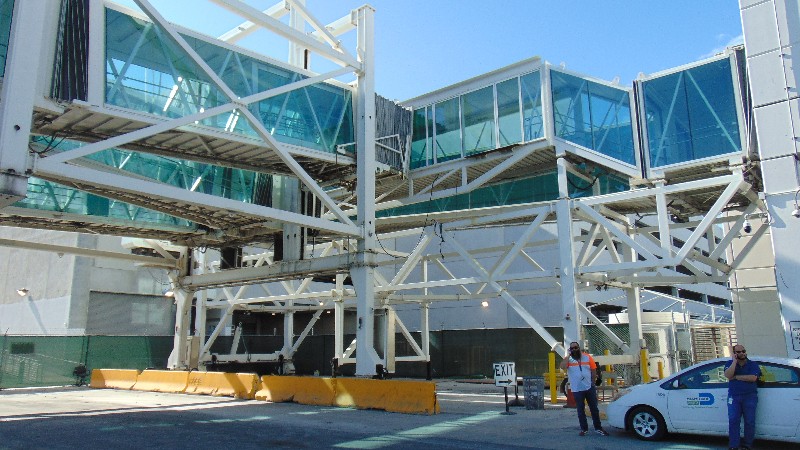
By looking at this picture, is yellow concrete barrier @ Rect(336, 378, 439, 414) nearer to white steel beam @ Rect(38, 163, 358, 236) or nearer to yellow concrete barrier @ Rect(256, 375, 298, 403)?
yellow concrete barrier @ Rect(256, 375, 298, 403)

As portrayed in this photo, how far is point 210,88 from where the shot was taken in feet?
56.3

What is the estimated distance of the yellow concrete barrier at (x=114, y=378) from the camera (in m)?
23.2

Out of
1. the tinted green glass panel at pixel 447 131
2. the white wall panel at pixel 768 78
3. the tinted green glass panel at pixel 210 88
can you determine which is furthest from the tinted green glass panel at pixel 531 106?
the white wall panel at pixel 768 78

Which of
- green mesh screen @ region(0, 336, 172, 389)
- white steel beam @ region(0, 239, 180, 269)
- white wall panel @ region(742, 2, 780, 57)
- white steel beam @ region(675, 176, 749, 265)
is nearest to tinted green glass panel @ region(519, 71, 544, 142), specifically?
white steel beam @ region(675, 176, 749, 265)

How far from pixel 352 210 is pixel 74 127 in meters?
12.3

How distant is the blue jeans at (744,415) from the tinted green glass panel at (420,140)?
46.4 ft

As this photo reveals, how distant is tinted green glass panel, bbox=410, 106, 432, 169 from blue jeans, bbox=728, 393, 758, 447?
557 inches

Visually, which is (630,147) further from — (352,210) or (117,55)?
(117,55)

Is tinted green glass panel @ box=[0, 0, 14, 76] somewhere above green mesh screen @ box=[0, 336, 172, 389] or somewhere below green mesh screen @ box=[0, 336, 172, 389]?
above

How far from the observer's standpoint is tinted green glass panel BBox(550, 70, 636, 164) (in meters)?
19.2

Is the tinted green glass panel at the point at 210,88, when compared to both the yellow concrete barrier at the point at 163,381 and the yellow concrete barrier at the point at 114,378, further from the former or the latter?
the yellow concrete barrier at the point at 114,378

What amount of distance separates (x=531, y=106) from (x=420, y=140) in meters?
4.56

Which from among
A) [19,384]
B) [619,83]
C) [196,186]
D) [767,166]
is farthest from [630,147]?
[19,384]

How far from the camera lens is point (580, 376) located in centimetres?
1137
